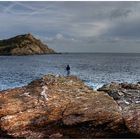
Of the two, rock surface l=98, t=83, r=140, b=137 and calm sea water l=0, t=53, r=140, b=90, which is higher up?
rock surface l=98, t=83, r=140, b=137

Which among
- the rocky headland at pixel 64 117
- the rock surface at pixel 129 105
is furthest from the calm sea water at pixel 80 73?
the rocky headland at pixel 64 117

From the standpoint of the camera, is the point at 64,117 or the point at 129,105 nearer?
the point at 64,117

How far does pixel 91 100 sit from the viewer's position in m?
19.5

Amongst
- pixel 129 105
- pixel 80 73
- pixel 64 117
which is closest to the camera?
pixel 64 117

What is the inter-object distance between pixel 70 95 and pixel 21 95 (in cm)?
257

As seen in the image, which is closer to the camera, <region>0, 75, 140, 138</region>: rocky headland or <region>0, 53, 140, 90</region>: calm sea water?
<region>0, 75, 140, 138</region>: rocky headland

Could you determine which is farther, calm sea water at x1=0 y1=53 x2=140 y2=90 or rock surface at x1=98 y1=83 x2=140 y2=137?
calm sea water at x1=0 y1=53 x2=140 y2=90

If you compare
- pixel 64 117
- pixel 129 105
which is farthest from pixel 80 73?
pixel 64 117

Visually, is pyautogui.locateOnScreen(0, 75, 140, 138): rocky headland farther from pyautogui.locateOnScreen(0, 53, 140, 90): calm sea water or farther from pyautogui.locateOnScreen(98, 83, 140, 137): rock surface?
pyautogui.locateOnScreen(0, 53, 140, 90): calm sea water

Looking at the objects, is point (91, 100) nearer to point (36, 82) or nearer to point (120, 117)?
point (120, 117)

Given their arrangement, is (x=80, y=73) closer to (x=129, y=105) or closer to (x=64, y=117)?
(x=129, y=105)

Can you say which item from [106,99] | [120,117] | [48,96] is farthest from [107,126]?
[48,96]

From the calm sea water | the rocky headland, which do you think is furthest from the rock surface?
the calm sea water

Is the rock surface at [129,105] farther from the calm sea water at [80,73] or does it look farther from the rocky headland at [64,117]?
the calm sea water at [80,73]
